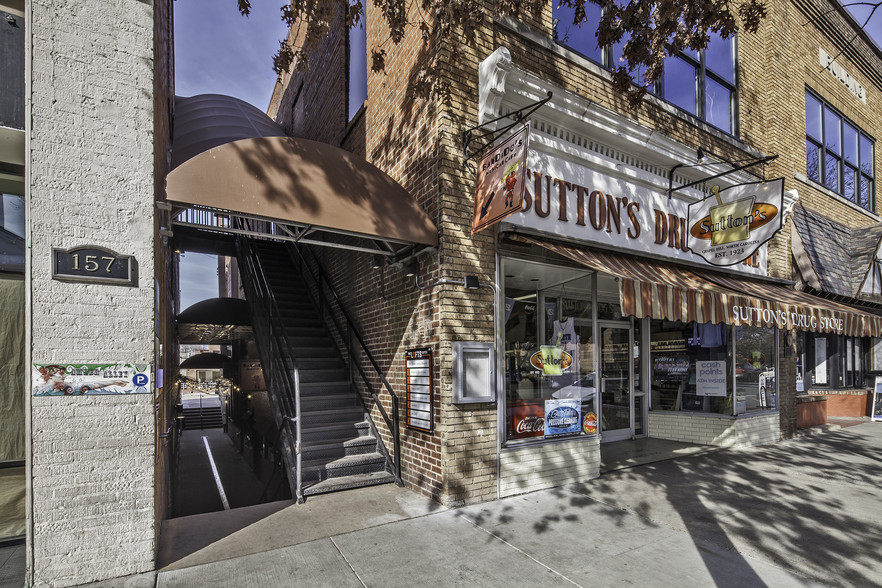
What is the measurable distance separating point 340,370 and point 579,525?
14.9 ft

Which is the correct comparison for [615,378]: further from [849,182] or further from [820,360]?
[849,182]

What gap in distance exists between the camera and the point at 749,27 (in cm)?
559

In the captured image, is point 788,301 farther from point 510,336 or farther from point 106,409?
point 106,409

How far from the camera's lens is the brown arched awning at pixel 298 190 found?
4.45 metres

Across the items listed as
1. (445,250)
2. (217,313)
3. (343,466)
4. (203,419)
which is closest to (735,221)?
(445,250)

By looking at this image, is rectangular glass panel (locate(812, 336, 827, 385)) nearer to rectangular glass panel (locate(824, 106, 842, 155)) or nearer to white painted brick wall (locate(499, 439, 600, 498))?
rectangular glass panel (locate(824, 106, 842, 155))

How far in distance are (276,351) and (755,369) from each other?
30.0ft

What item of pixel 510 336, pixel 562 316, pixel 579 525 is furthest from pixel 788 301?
pixel 579 525

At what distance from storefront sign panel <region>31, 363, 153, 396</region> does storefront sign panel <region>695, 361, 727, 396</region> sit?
9.46m

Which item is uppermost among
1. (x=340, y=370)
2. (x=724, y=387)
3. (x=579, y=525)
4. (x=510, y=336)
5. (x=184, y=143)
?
(x=184, y=143)

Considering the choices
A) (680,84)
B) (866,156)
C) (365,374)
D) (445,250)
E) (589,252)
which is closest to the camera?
(445,250)

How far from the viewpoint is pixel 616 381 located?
9492 millimetres

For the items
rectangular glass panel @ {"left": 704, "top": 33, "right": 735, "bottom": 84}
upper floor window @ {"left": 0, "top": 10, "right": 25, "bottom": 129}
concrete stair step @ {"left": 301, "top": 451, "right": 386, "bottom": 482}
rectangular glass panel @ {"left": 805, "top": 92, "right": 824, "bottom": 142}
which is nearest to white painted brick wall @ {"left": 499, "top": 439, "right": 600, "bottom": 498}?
concrete stair step @ {"left": 301, "top": 451, "right": 386, "bottom": 482}

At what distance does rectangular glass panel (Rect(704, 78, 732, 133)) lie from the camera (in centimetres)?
948
